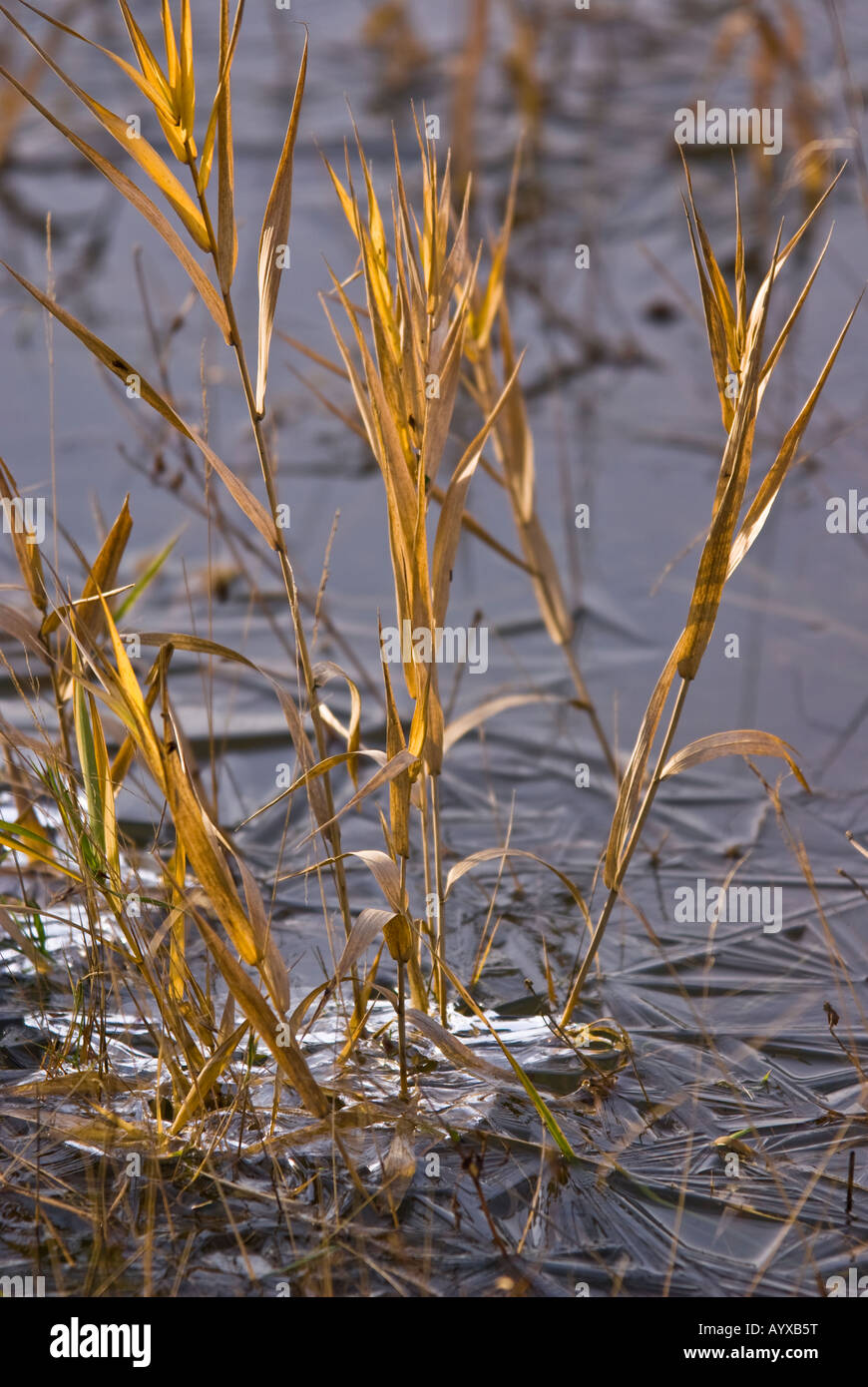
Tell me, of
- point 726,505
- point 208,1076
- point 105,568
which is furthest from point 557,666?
point 208,1076

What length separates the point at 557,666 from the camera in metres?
2.37

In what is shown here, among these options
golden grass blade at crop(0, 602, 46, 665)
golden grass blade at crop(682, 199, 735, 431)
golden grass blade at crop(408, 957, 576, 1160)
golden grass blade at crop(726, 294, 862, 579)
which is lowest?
golden grass blade at crop(408, 957, 576, 1160)

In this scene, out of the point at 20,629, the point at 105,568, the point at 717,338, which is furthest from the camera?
the point at 105,568

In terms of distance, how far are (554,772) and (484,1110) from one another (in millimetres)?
830

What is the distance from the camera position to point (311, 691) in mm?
1231

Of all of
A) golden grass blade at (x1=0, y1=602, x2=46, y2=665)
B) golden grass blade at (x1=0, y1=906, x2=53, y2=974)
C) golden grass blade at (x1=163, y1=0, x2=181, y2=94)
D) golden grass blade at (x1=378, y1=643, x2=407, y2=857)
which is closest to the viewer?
golden grass blade at (x1=163, y1=0, x2=181, y2=94)

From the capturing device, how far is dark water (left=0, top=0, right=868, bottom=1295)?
121 centimetres

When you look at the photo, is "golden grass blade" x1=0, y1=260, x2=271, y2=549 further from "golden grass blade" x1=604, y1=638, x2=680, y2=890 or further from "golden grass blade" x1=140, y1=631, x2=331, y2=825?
"golden grass blade" x1=604, y1=638, x2=680, y2=890

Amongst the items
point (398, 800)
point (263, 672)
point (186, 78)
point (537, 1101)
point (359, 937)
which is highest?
point (186, 78)

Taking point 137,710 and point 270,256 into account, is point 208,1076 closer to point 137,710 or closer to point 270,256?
point 137,710

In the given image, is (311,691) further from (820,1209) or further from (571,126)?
(571,126)

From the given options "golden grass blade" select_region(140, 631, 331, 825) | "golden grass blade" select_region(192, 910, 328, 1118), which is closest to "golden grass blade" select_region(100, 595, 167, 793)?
"golden grass blade" select_region(140, 631, 331, 825)

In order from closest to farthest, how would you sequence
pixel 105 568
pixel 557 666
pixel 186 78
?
pixel 186 78 → pixel 105 568 → pixel 557 666
